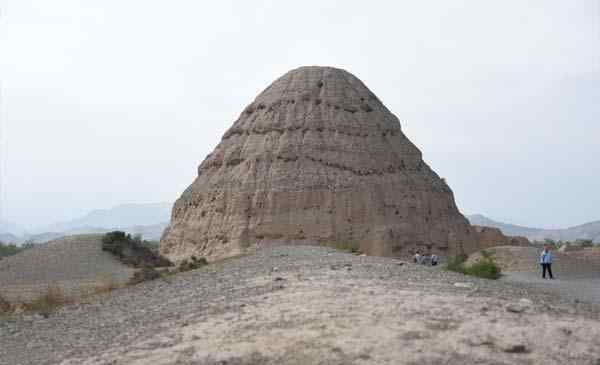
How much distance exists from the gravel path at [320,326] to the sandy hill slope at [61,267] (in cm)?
812

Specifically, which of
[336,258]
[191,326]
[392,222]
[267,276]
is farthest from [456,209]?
[191,326]

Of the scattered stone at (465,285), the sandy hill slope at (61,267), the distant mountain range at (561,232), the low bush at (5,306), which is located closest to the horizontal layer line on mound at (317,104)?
the sandy hill slope at (61,267)

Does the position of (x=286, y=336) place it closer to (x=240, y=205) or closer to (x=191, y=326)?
(x=191, y=326)

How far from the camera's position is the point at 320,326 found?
7781 millimetres

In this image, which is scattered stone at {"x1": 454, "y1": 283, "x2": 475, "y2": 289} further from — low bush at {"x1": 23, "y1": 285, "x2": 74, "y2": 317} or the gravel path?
low bush at {"x1": 23, "y1": 285, "x2": 74, "y2": 317}

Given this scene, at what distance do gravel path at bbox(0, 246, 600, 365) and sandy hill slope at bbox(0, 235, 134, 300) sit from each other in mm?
8123

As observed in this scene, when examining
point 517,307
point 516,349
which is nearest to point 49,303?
point 517,307

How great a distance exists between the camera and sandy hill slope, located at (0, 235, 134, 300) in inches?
792

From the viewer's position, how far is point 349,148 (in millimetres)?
36531

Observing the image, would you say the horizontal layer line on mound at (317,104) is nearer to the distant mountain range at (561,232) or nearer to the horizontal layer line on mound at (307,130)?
the horizontal layer line on mound at (307,130)

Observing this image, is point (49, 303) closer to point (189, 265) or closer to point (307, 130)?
point (189, 265)

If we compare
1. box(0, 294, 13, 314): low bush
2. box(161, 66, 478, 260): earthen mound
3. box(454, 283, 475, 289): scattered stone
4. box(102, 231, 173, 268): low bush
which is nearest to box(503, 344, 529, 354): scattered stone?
box(454, 283, 475, 289): scattered stone

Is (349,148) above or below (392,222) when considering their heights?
above

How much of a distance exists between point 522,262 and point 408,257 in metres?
7.61
